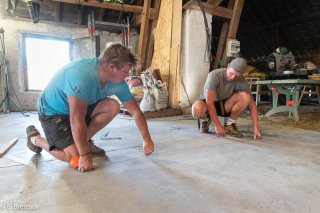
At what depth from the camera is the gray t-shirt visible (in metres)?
2.63

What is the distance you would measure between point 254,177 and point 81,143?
1025 millimetres

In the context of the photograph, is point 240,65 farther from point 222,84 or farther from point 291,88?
point 291,88

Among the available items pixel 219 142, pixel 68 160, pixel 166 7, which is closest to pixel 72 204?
pixel 68 160

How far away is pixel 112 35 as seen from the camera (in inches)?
253

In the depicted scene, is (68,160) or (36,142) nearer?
(68,160)

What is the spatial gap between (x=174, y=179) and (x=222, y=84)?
58.5 inches

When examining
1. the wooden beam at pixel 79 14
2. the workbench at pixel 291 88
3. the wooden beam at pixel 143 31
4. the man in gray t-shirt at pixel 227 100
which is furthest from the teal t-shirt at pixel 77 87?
the wooden beam at pixel 79 14

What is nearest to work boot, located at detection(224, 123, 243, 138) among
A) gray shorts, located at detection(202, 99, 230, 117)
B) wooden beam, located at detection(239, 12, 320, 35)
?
gray shorts, located at detection(202, 99, 230, 117)

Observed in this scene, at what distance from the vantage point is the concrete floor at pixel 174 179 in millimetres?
1192

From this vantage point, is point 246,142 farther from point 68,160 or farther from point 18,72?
point 18,72

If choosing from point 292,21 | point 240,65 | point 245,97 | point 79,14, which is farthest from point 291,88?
point 79,14

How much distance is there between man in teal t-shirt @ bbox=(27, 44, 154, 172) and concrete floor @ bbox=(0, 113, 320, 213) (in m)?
0.12

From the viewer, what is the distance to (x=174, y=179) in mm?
1506

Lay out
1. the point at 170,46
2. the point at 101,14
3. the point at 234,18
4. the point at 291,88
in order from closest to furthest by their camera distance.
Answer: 1. the point at 291,88
2. the point at 170,46
3. the point at 234,18
4. the point at 101,14
